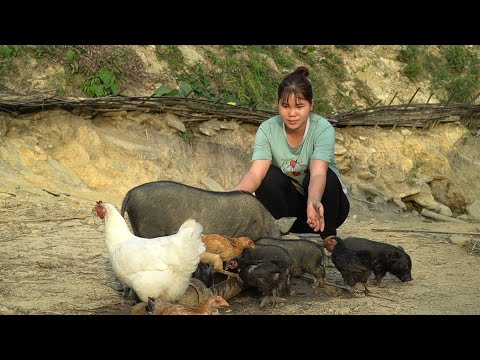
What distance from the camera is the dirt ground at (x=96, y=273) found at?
5.75 meters

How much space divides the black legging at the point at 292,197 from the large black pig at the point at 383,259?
1.97 ft

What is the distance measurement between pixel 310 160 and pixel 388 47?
27.7ft

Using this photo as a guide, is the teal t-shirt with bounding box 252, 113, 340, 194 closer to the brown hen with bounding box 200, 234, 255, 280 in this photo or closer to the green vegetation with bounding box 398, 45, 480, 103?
the brown hen with bounding box 200, 234, 255, 280

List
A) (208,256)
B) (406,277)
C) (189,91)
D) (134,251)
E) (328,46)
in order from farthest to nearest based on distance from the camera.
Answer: (328,46), (189,91), (406,277), (208,256), (134,251)

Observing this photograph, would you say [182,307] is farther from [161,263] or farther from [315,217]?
[315,217]

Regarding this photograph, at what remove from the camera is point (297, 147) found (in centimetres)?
716

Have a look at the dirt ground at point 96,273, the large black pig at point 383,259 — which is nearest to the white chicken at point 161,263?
the dirt ground at point 96,273

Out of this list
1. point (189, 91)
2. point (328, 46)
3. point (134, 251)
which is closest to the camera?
point (134, 251)

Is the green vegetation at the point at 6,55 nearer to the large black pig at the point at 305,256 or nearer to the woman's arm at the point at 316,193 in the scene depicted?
the woman's arm at the point at 316,193

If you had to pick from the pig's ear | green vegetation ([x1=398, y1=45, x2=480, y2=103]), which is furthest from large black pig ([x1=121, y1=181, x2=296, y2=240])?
green vegetation ([x1=398, y1=45, x2=480, y2=103])

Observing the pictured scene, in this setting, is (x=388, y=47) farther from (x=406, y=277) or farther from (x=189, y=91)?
(x=406, y=277)

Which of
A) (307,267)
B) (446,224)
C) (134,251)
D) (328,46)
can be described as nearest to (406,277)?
(307,267)

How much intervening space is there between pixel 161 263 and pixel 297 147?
2.27 metres

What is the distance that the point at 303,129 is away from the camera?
23.1 ft
